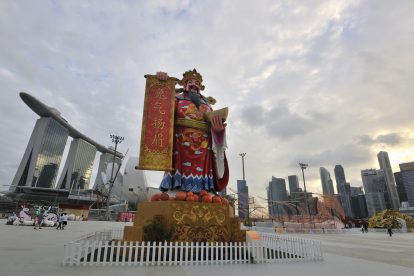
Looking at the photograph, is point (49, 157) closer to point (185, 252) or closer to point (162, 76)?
point (162, 76)

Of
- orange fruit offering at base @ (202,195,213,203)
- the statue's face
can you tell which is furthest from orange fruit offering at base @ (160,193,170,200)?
the statue's face

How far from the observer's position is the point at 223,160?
496 inches

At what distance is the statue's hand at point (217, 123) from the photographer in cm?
1205

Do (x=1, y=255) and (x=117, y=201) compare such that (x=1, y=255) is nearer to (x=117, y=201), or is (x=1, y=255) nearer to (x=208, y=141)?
(x=208, y=141)

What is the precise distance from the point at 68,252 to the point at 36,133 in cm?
12758

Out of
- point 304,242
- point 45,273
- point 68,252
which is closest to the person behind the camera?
point 45,273

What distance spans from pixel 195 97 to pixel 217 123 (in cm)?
221

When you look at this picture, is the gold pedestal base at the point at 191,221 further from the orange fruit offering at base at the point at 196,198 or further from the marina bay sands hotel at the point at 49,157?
the marina bay sands hotel at the point at 49,157

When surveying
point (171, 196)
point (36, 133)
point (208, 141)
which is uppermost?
point (36, 133)

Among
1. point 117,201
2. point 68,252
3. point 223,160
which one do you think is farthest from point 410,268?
point 117,201

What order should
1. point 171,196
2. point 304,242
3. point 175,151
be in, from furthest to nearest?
1. point 175,151
2. point 171,196
3. point 304,242

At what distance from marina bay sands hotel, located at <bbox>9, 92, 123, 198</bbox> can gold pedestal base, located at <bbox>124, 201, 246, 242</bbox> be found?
314 feet

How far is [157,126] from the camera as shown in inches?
452

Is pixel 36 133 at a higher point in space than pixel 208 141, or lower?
higher
